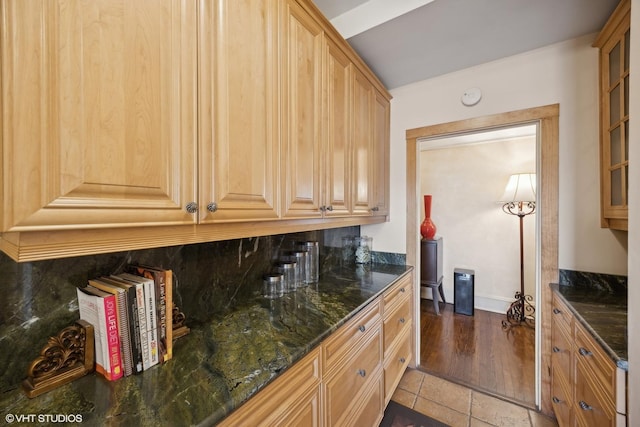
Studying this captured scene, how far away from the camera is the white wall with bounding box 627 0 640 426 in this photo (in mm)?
809

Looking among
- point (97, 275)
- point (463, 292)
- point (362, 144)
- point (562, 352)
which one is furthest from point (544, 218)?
point (97, 275)

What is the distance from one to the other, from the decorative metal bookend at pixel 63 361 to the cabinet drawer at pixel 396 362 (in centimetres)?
155

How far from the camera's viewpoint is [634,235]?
83 cm

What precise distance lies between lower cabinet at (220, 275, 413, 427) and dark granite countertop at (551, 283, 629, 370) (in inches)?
36.9

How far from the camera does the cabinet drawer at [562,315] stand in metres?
1.35

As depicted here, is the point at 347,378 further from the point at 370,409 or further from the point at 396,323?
the point at 396,323

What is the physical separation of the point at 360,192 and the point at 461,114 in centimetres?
106

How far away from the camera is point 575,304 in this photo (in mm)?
1357

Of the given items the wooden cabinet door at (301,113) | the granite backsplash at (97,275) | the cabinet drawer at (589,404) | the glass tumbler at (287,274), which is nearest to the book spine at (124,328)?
the granite backsplash at (97,275)

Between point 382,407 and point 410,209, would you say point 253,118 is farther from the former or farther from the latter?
point 382,407

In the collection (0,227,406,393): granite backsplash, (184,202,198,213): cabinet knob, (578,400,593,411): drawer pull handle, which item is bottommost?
(578,400,593,411): drawer pull handle

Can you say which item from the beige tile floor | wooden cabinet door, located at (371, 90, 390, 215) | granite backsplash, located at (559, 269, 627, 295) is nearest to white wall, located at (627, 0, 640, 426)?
granite backsplash, located at (559, 269, 627, 295)

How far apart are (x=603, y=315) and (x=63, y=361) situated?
2137 millimetres

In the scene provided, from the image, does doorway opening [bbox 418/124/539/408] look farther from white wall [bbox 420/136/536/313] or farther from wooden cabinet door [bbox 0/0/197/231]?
wooden cabinet door [bbox 0/0/197/231]
